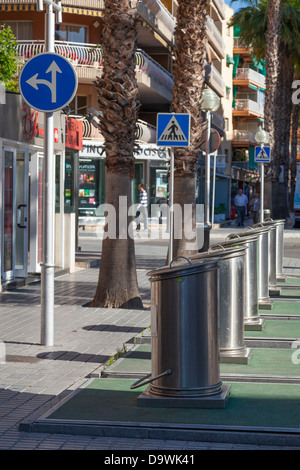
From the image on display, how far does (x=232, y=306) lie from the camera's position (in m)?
8.62

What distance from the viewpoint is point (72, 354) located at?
9219mm

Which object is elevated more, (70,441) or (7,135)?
(7,135)

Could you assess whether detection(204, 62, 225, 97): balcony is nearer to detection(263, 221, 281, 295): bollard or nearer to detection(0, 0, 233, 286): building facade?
detection(0, 0, 233, 286): building facade

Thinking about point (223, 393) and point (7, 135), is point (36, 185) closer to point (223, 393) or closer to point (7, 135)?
point (7, 135)

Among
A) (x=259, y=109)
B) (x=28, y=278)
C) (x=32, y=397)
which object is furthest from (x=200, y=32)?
(x=259, y=109)

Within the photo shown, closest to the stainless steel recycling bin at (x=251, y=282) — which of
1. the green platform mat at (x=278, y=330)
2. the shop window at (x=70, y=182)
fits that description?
the green platform mat at (x=278, y=330)

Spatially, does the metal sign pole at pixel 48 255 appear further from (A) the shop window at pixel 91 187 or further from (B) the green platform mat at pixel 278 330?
(A) the shop window at pixel 91 187

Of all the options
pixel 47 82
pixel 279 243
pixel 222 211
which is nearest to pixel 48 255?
pixel 47 82

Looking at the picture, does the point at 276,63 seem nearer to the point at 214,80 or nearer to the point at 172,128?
the point at 214,80

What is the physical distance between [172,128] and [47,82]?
4433 mm

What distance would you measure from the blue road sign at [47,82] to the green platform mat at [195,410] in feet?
11.7

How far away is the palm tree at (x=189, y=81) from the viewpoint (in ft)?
57.9
